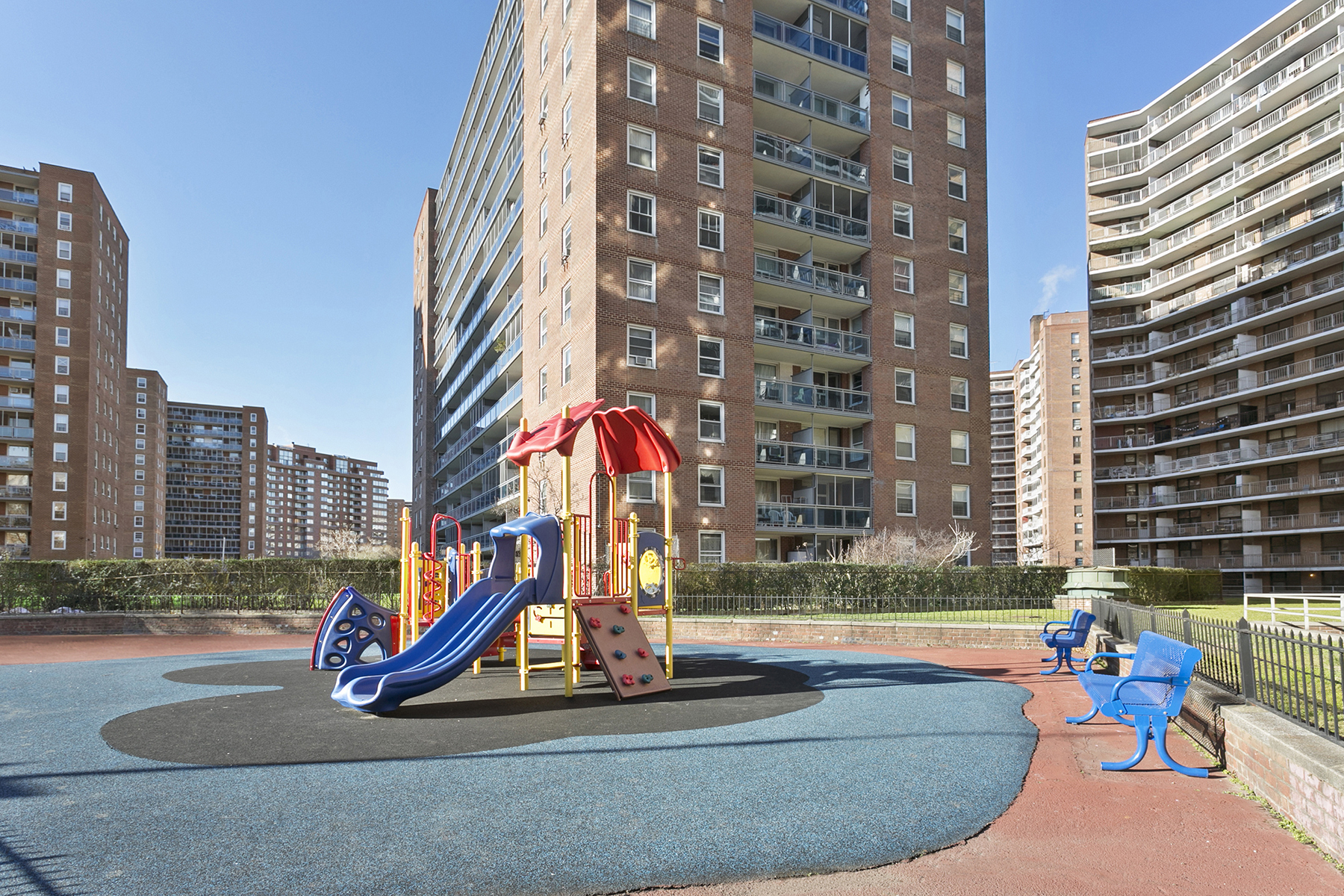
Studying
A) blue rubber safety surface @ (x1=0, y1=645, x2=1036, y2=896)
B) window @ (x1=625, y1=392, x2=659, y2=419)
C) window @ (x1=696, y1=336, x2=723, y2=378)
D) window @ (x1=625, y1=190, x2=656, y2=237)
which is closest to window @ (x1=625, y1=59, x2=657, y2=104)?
window @ (x1=625, y1=190, x2=656, y2=237)

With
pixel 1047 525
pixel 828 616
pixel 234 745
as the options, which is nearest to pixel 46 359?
pixel 828 616

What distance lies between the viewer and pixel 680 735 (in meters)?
9.66

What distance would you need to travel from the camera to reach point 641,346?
33906 millimetres

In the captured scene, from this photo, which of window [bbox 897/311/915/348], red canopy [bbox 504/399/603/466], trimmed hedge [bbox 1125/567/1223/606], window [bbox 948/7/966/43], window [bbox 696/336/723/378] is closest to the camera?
red canopy [bbox 504/399/603/466]

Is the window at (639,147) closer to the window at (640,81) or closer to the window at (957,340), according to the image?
the window at (640,81)

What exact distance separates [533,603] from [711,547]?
875 inches

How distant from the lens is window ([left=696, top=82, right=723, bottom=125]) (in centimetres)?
3622

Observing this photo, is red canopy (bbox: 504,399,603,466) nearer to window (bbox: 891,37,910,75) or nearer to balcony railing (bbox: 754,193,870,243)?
balcony railing (bbox: 754,193,870,243)

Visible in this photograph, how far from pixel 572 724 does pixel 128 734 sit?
4865mm

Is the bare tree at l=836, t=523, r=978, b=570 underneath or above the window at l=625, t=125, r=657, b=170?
underneath

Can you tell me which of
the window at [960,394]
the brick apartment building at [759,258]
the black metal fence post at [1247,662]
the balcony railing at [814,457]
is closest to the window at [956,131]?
the brick apartment building at [759,258]

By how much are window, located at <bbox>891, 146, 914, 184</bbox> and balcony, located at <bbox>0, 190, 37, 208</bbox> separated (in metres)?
76.9

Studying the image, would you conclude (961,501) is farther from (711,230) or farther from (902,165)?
(711,230)

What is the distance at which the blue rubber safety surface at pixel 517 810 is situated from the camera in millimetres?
5371
